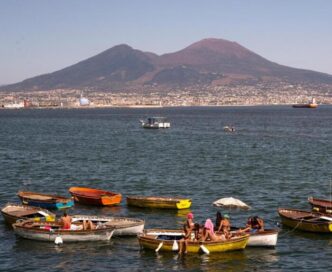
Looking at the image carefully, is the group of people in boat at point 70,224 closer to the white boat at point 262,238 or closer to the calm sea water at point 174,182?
the calm sea water at point 174,182

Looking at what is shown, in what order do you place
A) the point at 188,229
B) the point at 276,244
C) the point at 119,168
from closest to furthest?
the point at 188,229
the point at 276,244
the point at 119,168

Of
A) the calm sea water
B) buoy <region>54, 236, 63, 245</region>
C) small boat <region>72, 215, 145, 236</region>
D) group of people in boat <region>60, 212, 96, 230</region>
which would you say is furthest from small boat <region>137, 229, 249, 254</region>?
buoy <region>54, 236, 63, 245</region>

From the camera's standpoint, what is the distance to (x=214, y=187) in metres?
56.5

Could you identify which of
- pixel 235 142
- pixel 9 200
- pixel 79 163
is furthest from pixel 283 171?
pixel 235 142

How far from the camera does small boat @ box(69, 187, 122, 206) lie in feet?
155

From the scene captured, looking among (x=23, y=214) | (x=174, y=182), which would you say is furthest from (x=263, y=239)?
(x=174, y=182)

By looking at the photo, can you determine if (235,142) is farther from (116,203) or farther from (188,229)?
(188,229)

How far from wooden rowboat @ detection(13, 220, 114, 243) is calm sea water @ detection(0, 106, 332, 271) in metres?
0.47

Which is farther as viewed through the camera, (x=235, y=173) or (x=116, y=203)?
(x=235, y=173)

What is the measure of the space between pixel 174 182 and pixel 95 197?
45.9 feet

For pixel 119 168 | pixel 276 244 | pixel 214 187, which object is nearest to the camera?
pixel 276 244

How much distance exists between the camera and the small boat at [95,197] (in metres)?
47.1

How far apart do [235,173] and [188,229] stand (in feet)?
108

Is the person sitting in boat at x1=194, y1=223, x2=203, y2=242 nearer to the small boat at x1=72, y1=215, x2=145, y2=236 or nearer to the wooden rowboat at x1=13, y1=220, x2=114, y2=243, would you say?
the small boat at x1=72, y1=215, x2=145, y2=236
